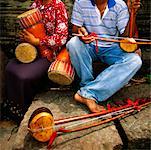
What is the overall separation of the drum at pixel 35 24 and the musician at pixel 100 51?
1.41 ft

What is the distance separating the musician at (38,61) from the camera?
14.1 feet

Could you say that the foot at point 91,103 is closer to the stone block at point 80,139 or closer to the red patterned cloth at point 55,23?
the stone block at point 80,139

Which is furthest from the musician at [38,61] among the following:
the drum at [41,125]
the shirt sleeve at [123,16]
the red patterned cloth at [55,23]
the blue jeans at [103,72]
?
the drum at [41,125]

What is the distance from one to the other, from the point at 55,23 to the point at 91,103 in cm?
114

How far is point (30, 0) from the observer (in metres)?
5.36

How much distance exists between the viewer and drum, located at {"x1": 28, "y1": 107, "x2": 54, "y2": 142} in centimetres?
329

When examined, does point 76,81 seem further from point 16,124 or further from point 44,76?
point 16,124

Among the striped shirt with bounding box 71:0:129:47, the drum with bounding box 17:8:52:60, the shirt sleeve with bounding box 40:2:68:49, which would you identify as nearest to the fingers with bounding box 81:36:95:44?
the striped shirt with bounding box 71:0:129:47

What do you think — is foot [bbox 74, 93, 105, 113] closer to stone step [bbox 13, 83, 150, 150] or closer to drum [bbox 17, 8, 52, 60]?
stone step [bbox 13, 83, 150, 150]

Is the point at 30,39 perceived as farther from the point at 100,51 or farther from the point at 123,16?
the point at 123,16

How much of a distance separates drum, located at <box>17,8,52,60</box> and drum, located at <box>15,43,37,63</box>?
0.44 feet

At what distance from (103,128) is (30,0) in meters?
2.59

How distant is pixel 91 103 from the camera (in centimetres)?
400

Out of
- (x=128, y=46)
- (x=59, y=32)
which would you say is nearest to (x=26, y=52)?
(x=59, y=32)
